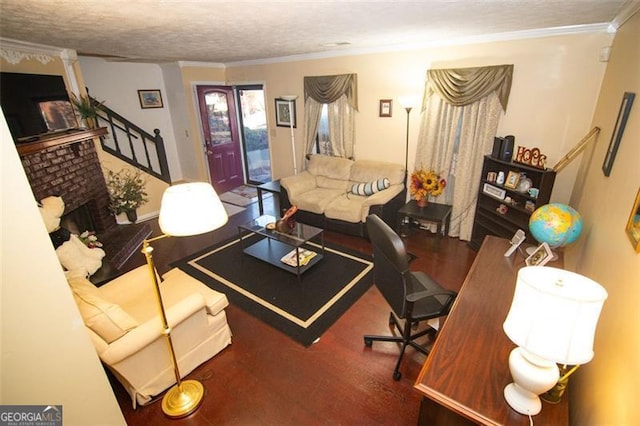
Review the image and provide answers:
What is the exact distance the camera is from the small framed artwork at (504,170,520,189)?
10.3 feet

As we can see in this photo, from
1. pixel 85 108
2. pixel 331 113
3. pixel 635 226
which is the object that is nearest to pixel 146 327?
pixel 635 226

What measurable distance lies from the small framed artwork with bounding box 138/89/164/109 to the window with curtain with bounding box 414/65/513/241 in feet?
16.2

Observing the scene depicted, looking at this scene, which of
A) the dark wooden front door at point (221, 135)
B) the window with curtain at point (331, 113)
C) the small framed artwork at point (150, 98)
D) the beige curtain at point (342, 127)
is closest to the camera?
the window with curtain at point (331, 113)

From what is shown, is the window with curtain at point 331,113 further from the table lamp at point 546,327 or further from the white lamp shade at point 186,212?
the table lamp at point 546,327

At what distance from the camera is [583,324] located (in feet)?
3.12

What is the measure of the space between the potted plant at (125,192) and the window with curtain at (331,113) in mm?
2738

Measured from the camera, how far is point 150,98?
18.7 feet

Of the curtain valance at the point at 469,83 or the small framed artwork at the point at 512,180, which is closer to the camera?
the small framed artwork at the point at 512,180

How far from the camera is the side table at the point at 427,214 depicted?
3.63m

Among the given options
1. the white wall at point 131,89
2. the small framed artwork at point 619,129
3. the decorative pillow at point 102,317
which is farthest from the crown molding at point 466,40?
the decorative pillow at point 102,317

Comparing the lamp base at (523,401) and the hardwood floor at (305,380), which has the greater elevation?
the lamp base at (523,401)

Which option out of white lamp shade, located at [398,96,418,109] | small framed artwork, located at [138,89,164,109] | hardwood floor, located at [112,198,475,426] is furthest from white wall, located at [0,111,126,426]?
small framed artwork, located at [138,89,164,109]

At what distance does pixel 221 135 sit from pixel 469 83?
4612 mm

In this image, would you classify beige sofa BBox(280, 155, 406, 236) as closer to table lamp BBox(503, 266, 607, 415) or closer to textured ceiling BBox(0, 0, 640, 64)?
textured ceiling BBox(0, 0, 640, 64)
